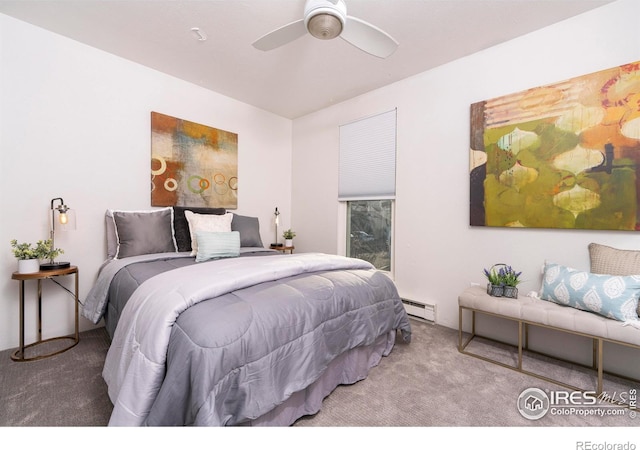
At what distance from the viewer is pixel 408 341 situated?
2.32 metres

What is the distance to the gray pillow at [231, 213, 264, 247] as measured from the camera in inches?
123

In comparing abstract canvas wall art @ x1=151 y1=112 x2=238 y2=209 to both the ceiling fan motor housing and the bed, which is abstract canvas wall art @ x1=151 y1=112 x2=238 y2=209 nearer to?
the bed

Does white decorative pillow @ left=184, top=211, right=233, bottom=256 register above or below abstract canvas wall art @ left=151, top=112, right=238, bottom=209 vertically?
below

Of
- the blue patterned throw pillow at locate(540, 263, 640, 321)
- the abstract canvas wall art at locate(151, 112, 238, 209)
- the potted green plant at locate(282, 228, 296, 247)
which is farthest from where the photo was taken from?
the potted green plant at locate(282, 228, 296, 247)

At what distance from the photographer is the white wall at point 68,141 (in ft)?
7.22

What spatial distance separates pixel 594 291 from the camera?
177 cm

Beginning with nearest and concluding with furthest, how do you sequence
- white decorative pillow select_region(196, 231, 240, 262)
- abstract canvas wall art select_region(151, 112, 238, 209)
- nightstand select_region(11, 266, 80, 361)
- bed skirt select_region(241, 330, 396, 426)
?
bed skirt select_region(241, 330, 396, 426) < nightstand select_region(11, 266, 80, 361) < white decorative pillow select_region(196, 231, 240, 262) < abstract canvas wall art select_region(151, 112, 238, 209)

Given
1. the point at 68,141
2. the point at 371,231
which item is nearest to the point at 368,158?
the point at 371,231

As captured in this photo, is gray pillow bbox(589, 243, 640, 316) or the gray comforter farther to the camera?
gray pillow bbox(589, 243, 640, 316)

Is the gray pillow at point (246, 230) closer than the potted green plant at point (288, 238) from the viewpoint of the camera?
Yes

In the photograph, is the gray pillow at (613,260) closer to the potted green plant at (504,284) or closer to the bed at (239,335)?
the potted green plant at (504,284)

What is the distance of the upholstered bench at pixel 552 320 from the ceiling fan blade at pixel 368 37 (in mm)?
1932

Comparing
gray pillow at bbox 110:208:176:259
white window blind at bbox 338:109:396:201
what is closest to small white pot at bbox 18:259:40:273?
gray pillow at bbox 110:208:176:259

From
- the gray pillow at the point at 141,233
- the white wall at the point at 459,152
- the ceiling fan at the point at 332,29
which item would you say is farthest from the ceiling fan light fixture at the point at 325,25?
the gray pillow at the point at 141,233
